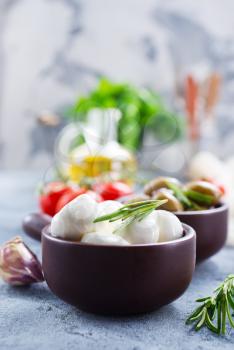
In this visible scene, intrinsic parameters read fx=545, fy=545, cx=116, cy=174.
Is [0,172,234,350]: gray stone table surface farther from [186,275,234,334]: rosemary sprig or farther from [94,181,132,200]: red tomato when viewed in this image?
[94,181,132,200]: red tomato

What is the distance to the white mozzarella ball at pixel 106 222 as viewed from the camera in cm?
55

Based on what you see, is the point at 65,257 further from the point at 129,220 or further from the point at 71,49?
the point at 71,49

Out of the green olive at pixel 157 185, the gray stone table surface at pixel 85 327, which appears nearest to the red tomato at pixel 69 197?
the green olive at pixel 157 185

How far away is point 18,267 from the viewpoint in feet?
2.22

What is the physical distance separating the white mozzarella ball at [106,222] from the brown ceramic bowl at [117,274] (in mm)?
33

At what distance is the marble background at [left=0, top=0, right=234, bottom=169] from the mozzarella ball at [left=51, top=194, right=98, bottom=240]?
195 centimetres

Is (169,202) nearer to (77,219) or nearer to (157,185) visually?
(157,185)

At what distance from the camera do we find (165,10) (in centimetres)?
241

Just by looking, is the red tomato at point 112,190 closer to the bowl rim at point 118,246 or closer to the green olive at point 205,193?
the green olive at point 205,193

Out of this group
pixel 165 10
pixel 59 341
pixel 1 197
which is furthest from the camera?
pixel 165 10

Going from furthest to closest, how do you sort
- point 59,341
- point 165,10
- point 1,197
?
point 165,10, point 1,197, point 59,341

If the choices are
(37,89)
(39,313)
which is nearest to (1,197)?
(39,313)

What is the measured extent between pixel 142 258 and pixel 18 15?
7.07 feet

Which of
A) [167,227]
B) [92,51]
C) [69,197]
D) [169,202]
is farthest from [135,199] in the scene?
[92,51]
